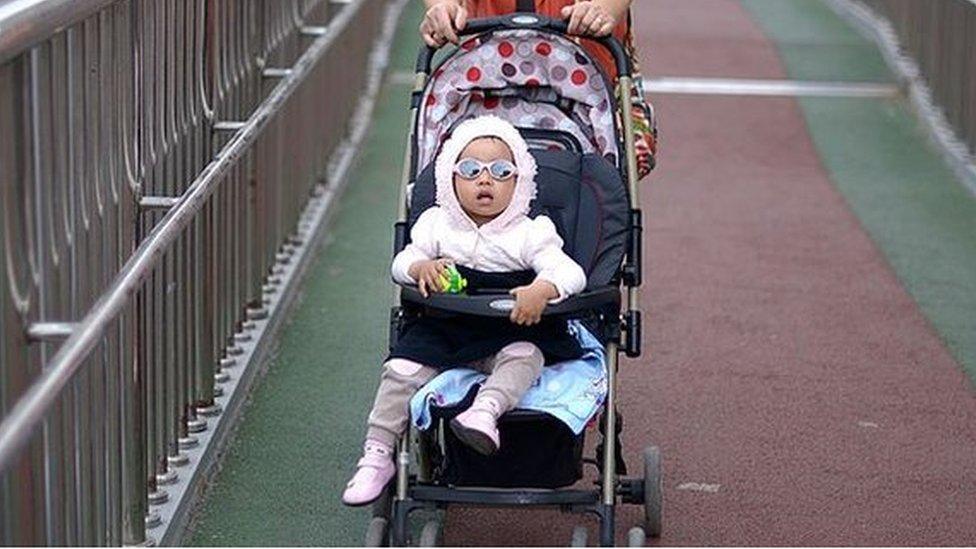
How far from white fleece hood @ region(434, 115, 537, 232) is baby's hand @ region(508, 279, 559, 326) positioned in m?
0.28

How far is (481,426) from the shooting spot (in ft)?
17.5

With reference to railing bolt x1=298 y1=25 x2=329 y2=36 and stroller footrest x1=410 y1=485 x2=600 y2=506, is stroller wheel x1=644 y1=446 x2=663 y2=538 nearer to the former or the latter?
stroller footrest x1=410 y1=485 x2=600 y2=506

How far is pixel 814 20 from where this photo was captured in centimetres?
1903

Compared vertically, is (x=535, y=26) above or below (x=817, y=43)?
above

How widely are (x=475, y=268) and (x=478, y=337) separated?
17 cm

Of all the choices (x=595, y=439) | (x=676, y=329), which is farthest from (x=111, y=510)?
(x=676, y=329)

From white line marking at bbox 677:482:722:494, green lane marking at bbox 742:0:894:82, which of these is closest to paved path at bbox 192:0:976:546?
white line marking at bbox 677:482:722:494

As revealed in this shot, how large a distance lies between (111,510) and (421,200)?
3.99 feet

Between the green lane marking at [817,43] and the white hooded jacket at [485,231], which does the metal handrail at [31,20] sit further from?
the green lane marking at [817,43]

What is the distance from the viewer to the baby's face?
18.5 ft

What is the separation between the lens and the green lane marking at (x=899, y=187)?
9602mm

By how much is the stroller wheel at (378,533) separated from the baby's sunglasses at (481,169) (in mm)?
915

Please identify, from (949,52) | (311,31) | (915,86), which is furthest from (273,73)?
(915,86)

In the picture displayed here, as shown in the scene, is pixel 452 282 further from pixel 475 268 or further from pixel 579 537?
pixel 579 537
